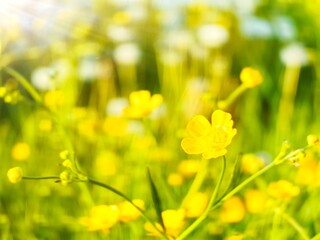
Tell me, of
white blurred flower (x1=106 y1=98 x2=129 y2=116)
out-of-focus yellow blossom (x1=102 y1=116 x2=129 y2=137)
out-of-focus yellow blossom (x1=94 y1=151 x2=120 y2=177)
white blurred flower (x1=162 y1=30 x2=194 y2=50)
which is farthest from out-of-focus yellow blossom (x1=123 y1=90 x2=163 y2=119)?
white blurred flower (x1=162 y1=30 x2=194 y2=50)

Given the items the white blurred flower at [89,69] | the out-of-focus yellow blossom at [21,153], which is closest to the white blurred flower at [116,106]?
the white blurred flower at [89,69]

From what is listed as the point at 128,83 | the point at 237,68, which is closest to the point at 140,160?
the point at 128,83

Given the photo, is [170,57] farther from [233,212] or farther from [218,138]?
[218,138]

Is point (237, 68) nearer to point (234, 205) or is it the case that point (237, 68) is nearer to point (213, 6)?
point (213, 6)

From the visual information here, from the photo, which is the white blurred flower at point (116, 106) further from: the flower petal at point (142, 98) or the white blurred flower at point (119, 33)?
the flower petal at point (142, 98)

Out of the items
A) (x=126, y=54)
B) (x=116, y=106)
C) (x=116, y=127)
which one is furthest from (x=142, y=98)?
(x=126, y=54)
